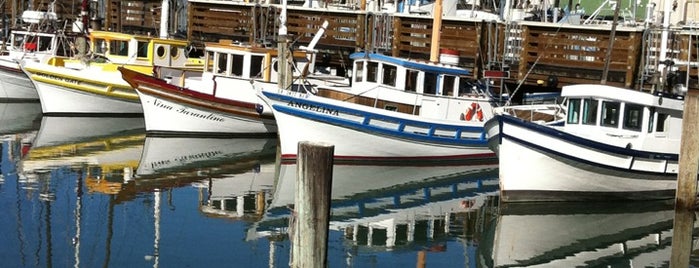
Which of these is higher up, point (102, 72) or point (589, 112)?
point (589, 112)

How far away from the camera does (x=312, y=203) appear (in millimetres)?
10648

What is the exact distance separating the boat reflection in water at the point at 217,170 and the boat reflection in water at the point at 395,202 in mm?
516

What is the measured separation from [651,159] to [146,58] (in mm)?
17238

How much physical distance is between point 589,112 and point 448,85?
5442mm

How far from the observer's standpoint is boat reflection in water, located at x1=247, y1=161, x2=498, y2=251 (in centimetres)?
1716

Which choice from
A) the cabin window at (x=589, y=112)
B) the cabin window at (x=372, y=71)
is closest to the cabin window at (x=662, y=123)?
the cabin window at (x=589, y=112)

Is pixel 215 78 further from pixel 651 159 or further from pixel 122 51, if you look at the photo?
pixel 651 159

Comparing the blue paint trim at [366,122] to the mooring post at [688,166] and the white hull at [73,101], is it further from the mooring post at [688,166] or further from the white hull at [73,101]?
the white hull at [73,101]

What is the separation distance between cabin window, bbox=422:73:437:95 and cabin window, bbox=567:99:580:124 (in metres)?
4.99

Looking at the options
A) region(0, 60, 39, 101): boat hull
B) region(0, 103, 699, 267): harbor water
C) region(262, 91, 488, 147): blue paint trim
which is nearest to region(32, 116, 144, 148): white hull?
region(0, 103, 699, 267): harbor water

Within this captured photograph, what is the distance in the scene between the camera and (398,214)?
1925 cm

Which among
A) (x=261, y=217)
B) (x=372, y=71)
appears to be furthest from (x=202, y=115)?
(x=261, y=217)

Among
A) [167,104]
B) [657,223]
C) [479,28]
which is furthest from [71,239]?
[479,28]

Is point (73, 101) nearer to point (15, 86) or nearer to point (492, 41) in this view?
point (15, 86)
